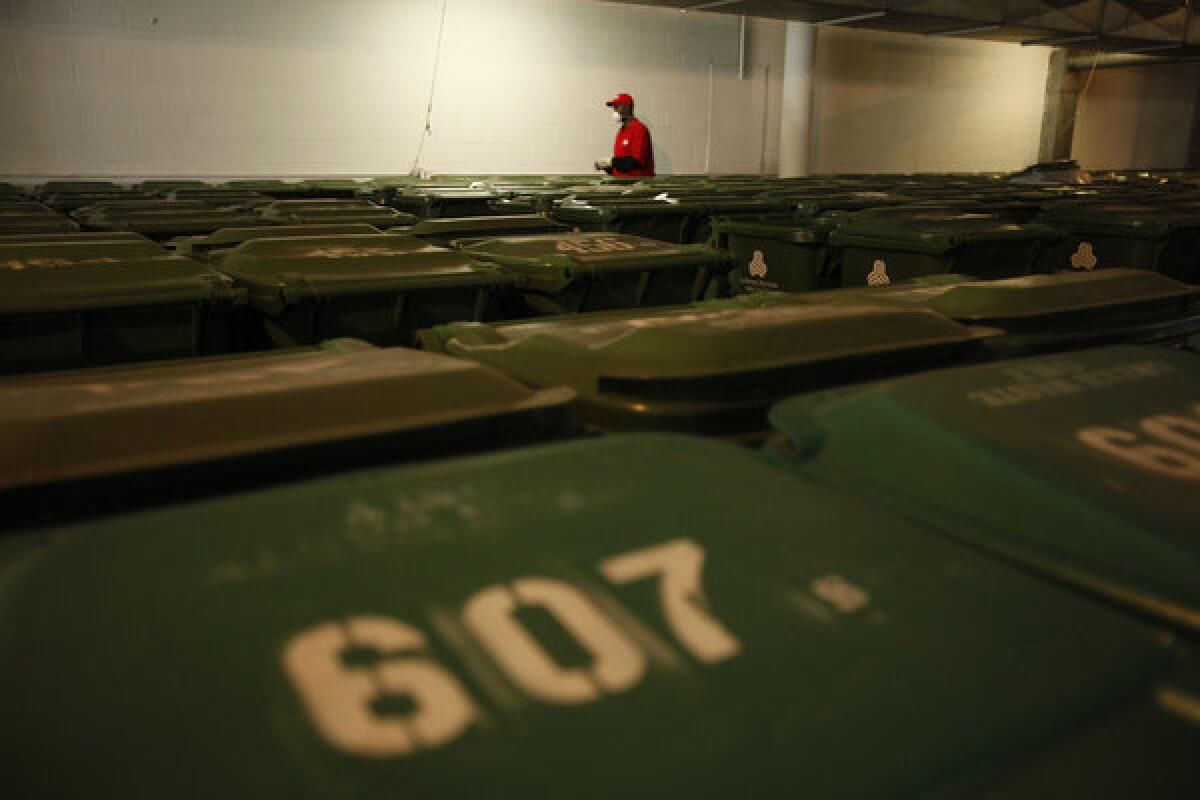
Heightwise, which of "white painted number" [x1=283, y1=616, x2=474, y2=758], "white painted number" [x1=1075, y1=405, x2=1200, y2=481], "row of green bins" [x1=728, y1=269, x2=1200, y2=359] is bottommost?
"white painted number" [x1=283, y1=616, x2=474, y2=758]

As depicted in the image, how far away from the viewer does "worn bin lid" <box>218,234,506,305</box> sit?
8.39ft

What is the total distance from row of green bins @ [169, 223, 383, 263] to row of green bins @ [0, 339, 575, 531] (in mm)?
2003

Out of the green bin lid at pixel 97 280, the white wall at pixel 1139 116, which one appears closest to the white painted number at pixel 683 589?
the green bin lid at pixel 97 280

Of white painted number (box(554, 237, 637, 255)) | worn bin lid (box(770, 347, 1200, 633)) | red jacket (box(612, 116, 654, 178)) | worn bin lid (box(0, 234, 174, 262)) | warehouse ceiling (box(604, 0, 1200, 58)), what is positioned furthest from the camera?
warehouse ceiling (box(604, 0, 1200, 58))

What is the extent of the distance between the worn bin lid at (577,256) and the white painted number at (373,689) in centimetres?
231

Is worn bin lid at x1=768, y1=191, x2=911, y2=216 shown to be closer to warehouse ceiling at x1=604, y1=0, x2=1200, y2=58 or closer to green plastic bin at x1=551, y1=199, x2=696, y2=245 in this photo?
green plastic bin at x1=551, y1=199, x2=696, y2=245

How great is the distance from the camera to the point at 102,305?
233cm

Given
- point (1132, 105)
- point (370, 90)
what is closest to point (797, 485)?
point (370, 90)

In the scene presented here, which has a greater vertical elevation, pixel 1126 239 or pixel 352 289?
pixel 1126 239

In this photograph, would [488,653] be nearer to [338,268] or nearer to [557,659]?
[557,659]

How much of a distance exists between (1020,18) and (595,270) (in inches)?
436

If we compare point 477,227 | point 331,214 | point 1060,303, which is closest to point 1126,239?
point 1060,303

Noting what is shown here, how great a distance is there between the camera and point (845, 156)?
578 inches

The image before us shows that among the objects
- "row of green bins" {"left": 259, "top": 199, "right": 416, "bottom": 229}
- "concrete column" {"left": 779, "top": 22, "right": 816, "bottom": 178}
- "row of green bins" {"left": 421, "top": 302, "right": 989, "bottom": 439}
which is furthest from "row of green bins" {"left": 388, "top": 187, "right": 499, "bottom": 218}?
"concrete column" {"left": 779, "top": 22, "right": 816, "bottom": 178}
